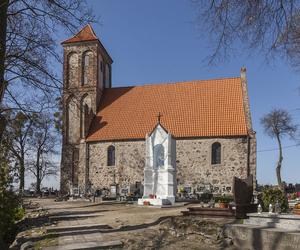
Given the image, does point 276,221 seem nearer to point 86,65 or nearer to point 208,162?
point 208,162

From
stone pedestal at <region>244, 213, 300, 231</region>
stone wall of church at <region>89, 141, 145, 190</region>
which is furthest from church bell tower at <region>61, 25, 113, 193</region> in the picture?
stone pedestal at <region>244, 213, 300, 231</region>

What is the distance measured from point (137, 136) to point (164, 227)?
2177cm

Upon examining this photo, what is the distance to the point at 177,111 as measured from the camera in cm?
3488

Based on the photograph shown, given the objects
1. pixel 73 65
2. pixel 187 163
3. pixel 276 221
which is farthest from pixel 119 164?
pixel 276 221

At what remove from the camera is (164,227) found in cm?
1203

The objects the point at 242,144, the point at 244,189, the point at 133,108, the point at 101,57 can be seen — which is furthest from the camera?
the point at 101,57

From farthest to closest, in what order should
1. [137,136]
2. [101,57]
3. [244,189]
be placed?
1. [101,57]
2. [137,136]
3. [244,189]

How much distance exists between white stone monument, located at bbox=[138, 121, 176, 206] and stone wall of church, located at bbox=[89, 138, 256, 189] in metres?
8.97

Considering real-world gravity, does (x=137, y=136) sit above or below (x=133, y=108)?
below

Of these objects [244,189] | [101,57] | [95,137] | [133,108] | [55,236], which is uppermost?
[101,57]

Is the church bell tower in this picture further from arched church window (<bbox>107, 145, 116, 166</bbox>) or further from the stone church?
arched church window (<bbox>107, 145, 116, 166</bbox>)

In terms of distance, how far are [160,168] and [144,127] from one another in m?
11.3

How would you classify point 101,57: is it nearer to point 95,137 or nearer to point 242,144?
point 95,137

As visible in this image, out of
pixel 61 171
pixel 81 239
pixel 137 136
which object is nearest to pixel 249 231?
pixel 81 239
